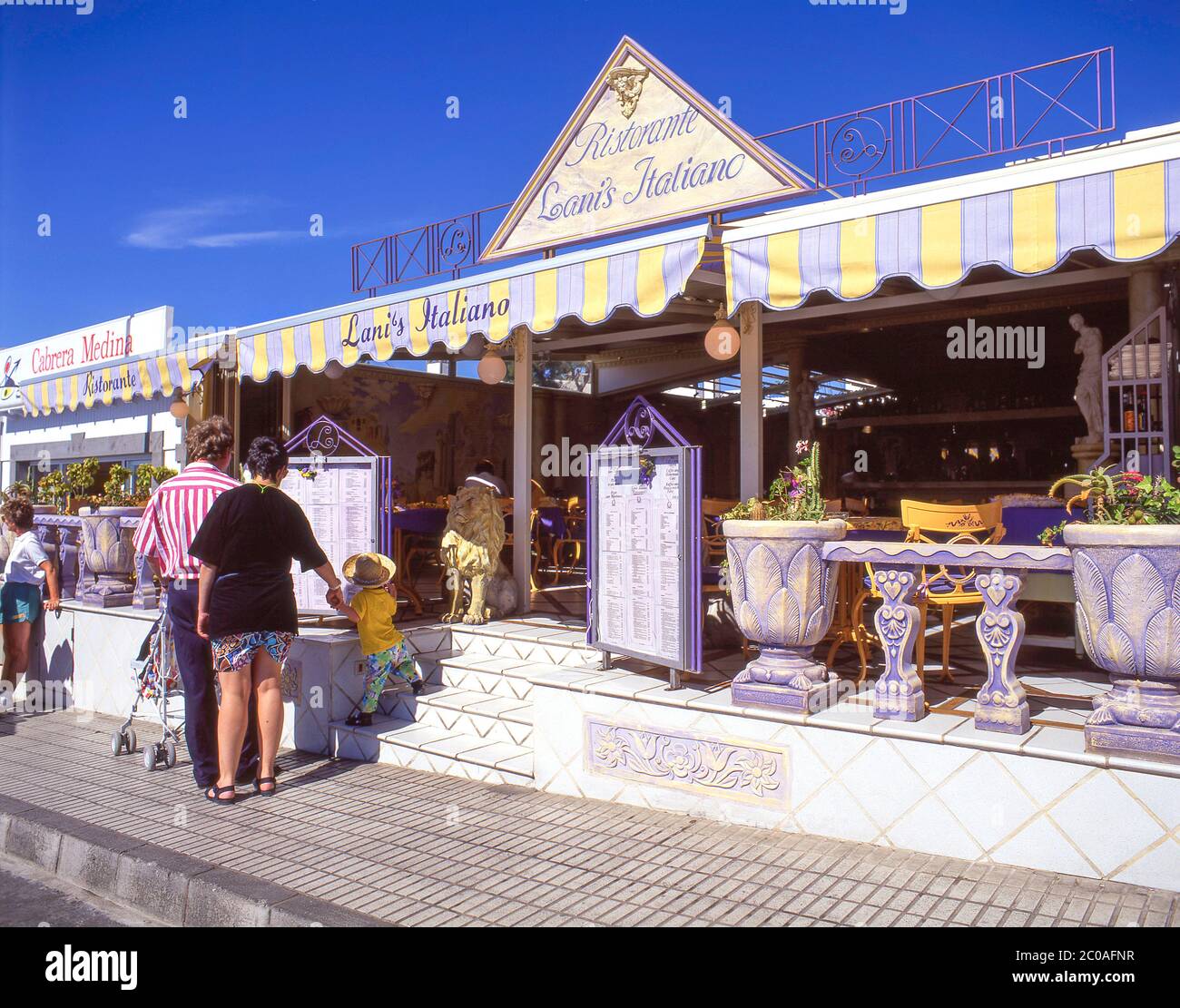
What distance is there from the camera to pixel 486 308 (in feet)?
21.4

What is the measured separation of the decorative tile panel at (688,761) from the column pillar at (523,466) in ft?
10.5

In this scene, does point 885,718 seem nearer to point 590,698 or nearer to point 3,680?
point 590,698

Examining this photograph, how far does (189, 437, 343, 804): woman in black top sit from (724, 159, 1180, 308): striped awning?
285 centimetres

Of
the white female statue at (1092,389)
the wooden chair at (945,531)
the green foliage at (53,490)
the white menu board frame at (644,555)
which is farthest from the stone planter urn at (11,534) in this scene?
the white female statue at (1092,389)

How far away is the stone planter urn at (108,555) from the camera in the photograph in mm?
8242

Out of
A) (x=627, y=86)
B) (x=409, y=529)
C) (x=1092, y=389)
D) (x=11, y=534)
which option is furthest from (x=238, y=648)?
(x=1092, y=389)

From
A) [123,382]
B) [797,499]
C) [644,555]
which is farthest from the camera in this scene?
[123,382]

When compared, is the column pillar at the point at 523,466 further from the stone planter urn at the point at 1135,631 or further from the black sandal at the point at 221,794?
the stone planter urn at the point at 1135,631

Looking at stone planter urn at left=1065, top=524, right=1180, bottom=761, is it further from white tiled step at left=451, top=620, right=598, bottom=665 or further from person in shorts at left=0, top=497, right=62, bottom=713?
person in shorts at left=0, top=497, right=62, bottom=713

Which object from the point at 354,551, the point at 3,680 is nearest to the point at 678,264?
the point at 354,551

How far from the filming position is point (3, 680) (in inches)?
333

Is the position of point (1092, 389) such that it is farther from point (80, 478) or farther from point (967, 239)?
point (80, 478)

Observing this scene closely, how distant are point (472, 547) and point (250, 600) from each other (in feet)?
8.22

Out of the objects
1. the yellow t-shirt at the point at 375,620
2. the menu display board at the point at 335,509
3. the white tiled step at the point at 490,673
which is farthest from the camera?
the menu display board at the point at 335,509
